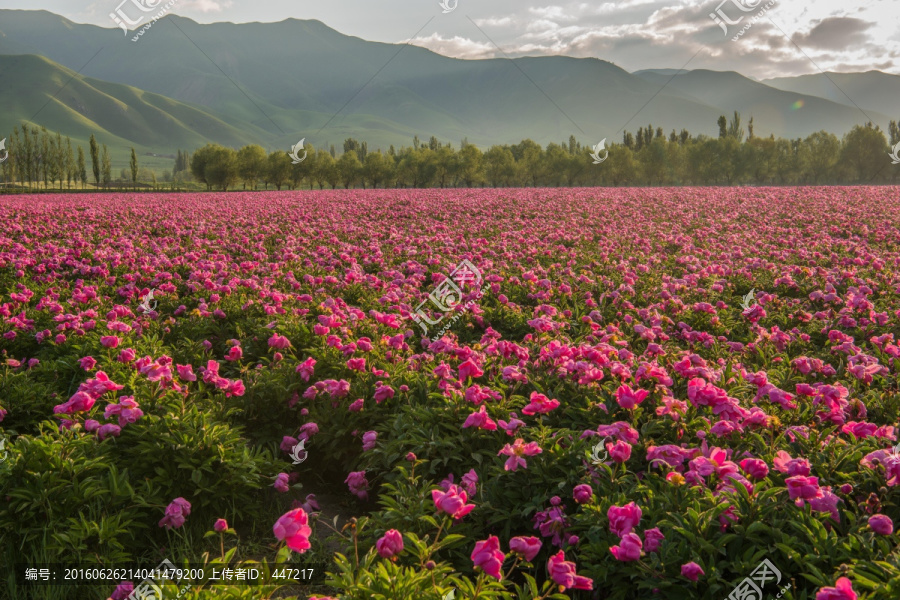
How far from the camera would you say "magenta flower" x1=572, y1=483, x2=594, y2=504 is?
3275mm

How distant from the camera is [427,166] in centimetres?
8625

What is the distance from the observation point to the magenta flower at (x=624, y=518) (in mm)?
2705

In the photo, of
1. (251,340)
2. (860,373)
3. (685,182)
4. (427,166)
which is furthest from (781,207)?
(685,182)

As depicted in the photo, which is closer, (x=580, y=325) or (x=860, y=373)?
(x=860, y=373)

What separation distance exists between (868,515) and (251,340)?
669cm

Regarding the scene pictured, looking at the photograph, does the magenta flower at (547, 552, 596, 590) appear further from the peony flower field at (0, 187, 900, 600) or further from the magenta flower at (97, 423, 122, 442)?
the magenta flower at (97, 423, 122, 442)

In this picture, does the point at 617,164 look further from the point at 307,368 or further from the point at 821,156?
the point at 307,368

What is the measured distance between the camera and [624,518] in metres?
2.72

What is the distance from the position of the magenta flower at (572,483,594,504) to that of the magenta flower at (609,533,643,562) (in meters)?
0.59

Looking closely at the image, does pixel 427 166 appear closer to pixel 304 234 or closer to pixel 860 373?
pixel 304 234

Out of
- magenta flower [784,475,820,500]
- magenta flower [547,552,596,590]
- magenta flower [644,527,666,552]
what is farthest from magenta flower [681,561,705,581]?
magenta flower [784,475,820,500]

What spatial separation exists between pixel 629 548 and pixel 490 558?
2.36 feet

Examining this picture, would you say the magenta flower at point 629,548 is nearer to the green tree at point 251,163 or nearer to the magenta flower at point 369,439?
the magenta flower at point 369,439

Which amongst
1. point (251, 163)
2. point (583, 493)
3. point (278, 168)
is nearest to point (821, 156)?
point (278, 168)
